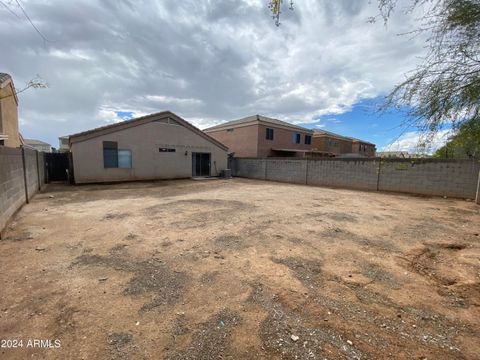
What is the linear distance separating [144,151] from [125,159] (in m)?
1.32

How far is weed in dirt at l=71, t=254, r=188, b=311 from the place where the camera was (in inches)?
107

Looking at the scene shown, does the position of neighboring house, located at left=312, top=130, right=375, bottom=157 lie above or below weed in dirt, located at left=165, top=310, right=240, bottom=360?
above

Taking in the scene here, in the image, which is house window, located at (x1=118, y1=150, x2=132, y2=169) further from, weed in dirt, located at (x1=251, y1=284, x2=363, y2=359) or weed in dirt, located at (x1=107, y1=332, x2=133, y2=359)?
weed in dirt, located at (x1=251, y1=284, x2=363, y2=359)

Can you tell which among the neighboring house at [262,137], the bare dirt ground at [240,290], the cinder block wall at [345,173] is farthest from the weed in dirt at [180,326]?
the neighboring house at [262,137]

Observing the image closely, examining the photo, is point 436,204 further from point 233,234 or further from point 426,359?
point 426,359

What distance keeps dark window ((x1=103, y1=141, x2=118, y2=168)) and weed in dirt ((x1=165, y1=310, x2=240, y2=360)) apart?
14.4m

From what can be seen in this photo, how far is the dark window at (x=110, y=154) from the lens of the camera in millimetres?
13992

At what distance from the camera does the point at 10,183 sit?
5.75 m

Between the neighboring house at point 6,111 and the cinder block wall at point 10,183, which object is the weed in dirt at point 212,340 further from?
the neighboring house at point 6,111

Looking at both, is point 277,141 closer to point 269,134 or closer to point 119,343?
point 269,134

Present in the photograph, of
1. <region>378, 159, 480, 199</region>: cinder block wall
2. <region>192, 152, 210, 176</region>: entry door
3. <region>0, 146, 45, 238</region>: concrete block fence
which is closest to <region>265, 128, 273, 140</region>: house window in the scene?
<region>192, 152, 210, 176</region>: entry door

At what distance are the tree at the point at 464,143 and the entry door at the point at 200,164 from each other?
1669 centimetres

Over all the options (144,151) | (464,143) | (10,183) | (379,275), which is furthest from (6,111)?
(464,143)

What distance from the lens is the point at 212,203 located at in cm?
826
